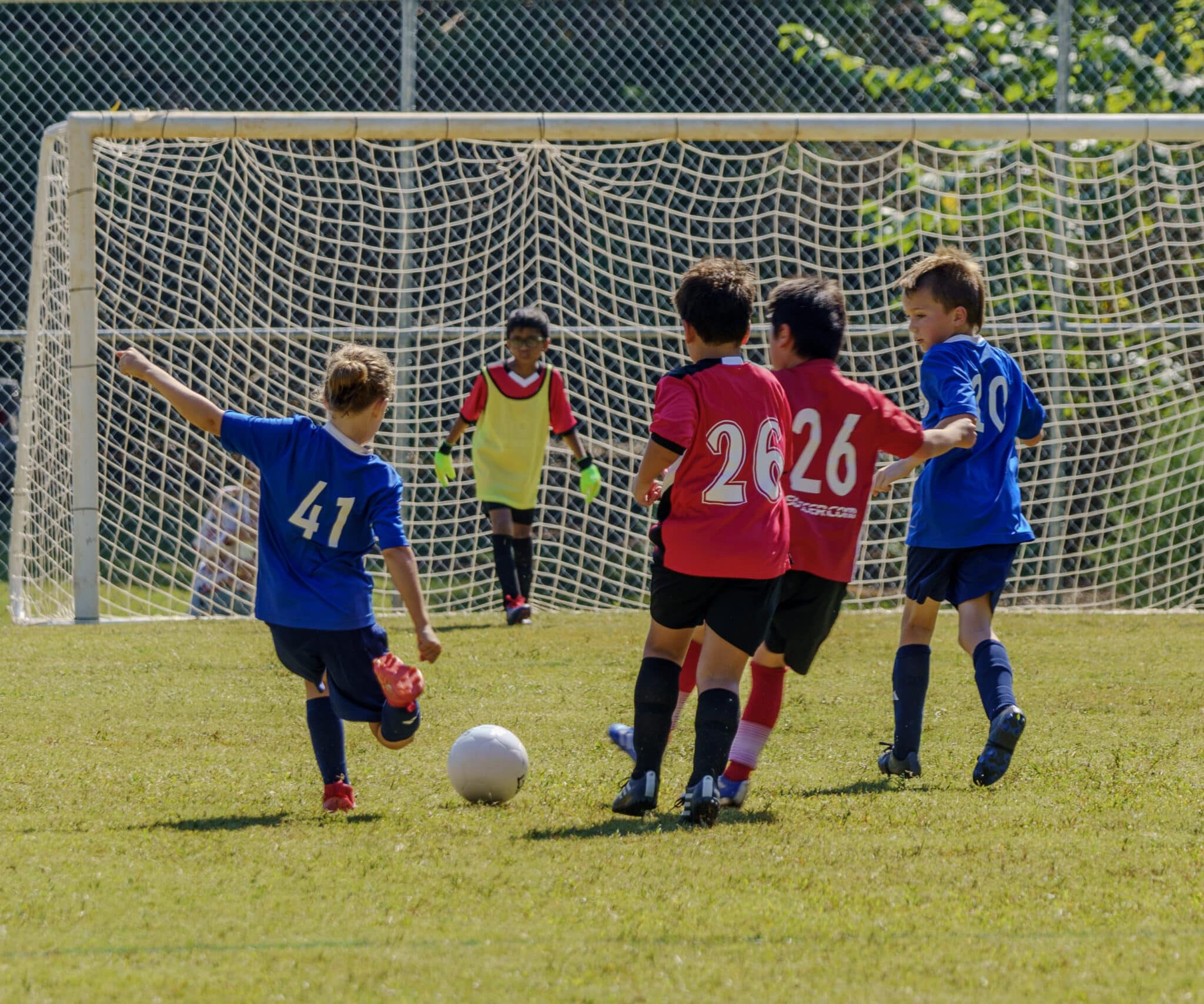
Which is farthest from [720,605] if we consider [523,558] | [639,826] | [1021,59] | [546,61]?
[1021,59]

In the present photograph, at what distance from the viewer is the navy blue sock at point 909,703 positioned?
422 cm

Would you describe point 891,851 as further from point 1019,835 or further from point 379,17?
point 379,17

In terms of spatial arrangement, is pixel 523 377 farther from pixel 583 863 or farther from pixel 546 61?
pixel 583 863

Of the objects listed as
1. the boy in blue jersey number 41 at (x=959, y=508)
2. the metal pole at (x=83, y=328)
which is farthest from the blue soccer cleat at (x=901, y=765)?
the metal pole at (x=83, y=328)

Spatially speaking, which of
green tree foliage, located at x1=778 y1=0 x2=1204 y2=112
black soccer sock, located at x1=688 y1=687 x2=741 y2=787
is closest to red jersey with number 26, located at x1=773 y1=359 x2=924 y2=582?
black soccer sock, located at x1=688 y1=687 x2=741 y2=787

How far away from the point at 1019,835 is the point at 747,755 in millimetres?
760

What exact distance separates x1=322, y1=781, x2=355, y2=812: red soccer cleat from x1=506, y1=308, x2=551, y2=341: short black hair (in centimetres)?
433

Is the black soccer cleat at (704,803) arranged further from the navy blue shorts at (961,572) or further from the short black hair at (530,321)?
the short black hair at (530,321)

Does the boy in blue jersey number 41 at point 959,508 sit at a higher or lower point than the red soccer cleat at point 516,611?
higher

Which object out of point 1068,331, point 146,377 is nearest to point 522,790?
point 146,377

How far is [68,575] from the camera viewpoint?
28.5ft

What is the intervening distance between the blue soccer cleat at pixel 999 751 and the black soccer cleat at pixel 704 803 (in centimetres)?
82

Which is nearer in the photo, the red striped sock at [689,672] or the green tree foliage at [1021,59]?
the red striped sock at [689,672]

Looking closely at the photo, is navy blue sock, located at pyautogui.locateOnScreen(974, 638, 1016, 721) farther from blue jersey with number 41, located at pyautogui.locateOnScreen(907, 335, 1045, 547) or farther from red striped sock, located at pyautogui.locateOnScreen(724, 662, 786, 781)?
red striped sock, located at pyautogui.locateOnScreen(724, 662, 786, 781)
